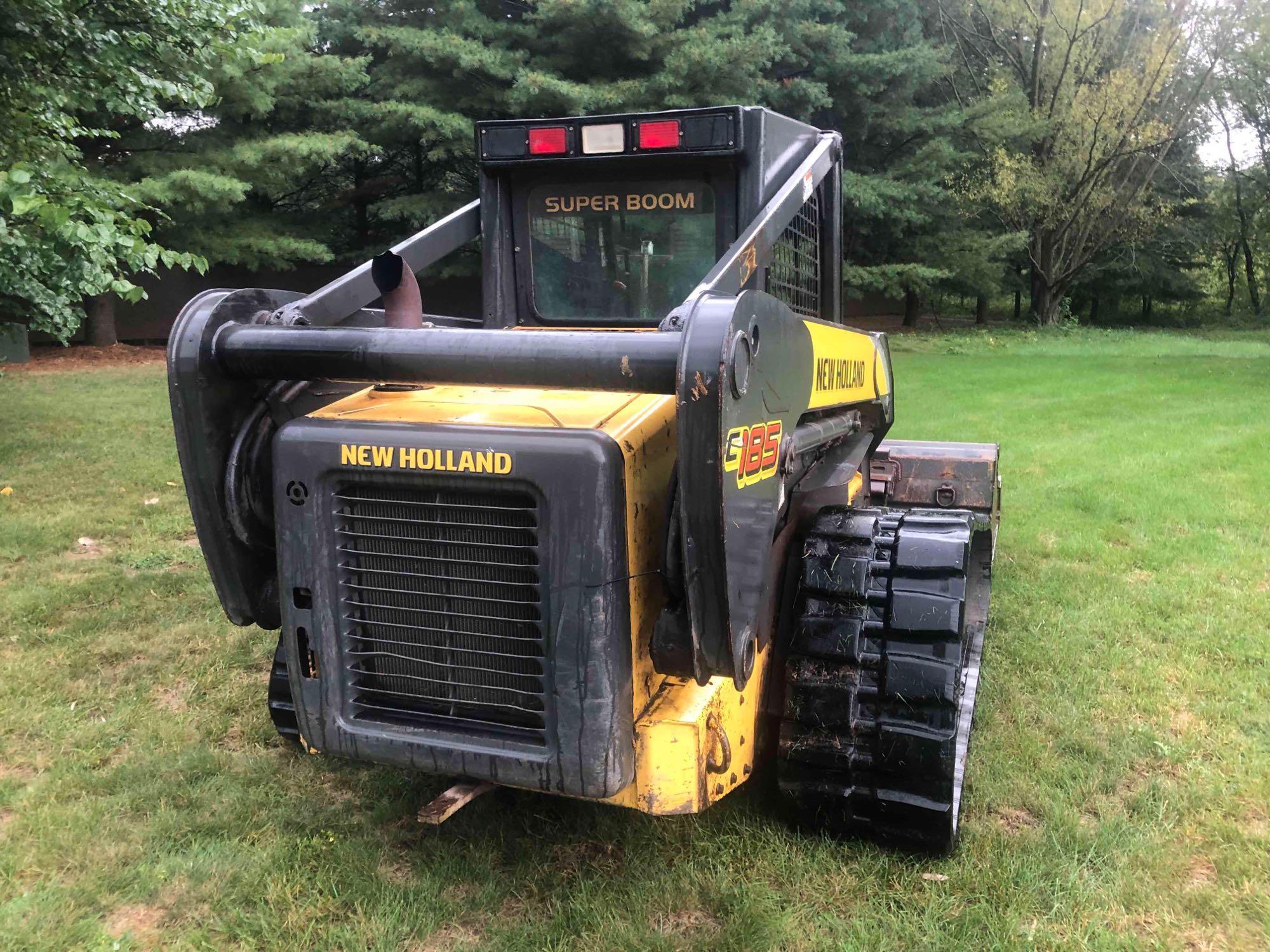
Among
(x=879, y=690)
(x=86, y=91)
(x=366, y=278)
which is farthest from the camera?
(x=86, y=91)

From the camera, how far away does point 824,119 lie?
20.8 m

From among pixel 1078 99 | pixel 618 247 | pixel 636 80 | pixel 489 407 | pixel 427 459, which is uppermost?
pixel 1078 99

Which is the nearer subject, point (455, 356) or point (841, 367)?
point (455, 356)

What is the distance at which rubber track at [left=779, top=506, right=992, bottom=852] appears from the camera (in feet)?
9.25

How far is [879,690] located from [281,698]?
80.9 inches

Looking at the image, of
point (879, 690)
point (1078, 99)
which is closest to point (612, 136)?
point (879, 690)

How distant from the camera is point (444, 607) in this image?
2.52 meters

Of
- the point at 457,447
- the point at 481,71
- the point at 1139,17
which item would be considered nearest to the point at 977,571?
the point at 457,447

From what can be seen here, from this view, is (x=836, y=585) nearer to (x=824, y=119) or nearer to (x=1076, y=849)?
(x=1076, y=849)

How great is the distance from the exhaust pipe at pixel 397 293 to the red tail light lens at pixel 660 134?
1104mm

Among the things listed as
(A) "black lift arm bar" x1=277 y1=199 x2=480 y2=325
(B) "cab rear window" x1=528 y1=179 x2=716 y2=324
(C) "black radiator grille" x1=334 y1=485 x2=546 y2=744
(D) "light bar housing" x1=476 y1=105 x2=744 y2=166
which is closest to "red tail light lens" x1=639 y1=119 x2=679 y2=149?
(D) "light bar housing" x1=476 y1=105 x2=744 y2=166

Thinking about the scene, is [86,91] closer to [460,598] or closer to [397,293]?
[397,293]

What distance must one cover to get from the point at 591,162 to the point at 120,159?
1633 centimetres

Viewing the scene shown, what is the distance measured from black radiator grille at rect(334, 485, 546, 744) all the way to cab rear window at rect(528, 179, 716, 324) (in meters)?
1.36
